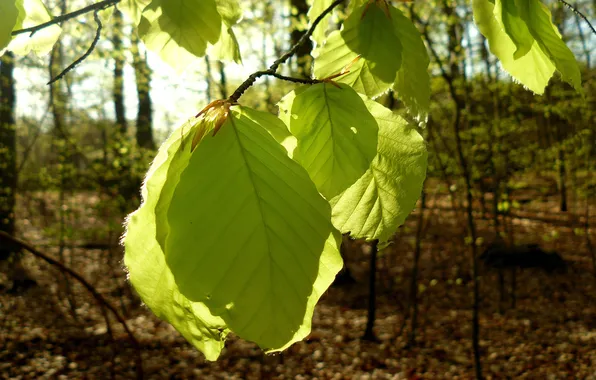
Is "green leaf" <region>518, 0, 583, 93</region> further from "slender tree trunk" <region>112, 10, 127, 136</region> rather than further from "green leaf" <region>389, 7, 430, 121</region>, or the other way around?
"slender tree trunk" <region>112, 10, 127, 136</region>

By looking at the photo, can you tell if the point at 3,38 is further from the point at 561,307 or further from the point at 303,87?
the point at 561,307

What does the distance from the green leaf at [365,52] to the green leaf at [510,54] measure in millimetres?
117

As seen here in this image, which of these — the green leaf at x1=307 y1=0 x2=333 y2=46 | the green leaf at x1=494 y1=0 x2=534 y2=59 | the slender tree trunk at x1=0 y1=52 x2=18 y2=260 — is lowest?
the green leaf at x1=494 y1=0 x2=534 y2=59

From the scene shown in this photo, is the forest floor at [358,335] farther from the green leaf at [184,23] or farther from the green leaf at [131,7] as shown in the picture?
the green leaf at [184,23]

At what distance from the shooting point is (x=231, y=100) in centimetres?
45

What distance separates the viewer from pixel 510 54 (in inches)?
24.1

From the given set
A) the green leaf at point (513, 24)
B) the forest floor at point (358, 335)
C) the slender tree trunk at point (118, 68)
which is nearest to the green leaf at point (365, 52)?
the green leaf at point (513, 24)

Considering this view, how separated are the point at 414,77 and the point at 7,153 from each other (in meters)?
7.84

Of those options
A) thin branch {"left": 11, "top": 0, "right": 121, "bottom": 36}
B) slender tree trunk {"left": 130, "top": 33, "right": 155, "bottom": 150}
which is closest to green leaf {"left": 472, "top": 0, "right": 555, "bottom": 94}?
thin branch {"left": 11, "top": 0, "right": 121, "bottom": 36}

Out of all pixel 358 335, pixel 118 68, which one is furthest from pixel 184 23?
pixel 118 68

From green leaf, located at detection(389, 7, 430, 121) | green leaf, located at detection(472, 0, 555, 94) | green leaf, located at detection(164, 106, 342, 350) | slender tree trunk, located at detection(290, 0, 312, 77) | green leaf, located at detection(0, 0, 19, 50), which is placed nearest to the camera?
green leaf, located at detection(164, 106, 342, 350)

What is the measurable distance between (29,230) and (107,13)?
37.1ft

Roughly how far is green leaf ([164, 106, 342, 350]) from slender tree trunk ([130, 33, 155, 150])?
5.96 meters

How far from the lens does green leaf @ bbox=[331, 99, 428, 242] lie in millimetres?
549
